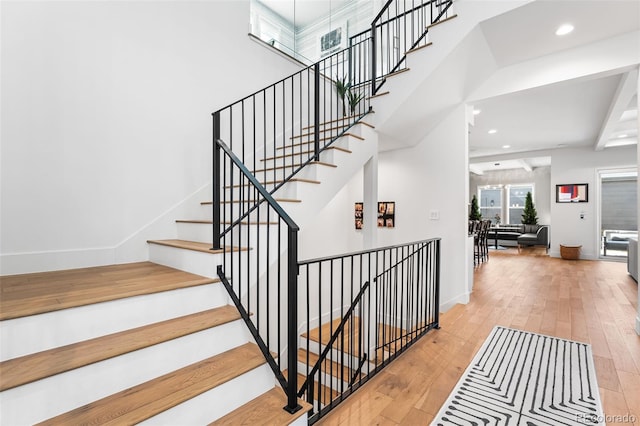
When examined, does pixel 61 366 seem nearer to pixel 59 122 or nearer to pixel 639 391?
pixel 59 122

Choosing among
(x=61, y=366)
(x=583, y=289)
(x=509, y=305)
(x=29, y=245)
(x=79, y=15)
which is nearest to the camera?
(x=61, y=366)

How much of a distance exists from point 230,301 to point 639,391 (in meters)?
2.82

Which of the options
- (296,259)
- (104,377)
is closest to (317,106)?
(296,259)

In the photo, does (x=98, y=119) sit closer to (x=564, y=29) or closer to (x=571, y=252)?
(x=564, y=29)

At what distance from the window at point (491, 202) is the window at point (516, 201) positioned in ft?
1.06

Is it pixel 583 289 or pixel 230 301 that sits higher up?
pixel 230 301

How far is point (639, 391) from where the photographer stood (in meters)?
2.06

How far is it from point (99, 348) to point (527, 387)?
2619 millimetres

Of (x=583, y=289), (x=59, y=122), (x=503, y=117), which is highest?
(x=503, y=117)

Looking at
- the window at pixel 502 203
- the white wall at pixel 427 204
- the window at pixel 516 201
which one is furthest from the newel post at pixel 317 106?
the window at pixel 516 201

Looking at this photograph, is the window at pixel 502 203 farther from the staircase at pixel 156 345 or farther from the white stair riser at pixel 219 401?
the white stair riser at pixel 219 401

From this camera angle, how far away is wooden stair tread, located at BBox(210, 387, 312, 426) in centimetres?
153

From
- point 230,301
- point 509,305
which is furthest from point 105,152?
point 509,305

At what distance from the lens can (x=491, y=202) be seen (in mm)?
12812
